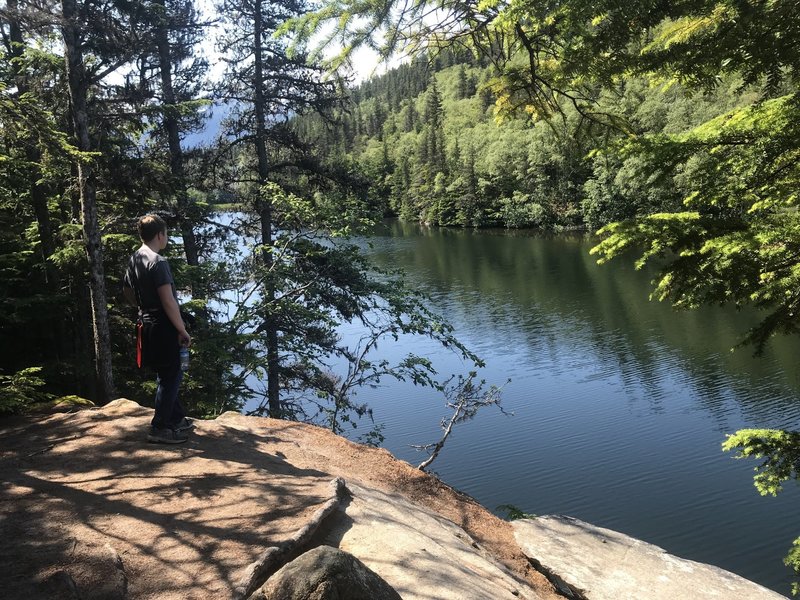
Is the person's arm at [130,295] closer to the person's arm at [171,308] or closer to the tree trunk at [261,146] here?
the person's arm at [171,308]

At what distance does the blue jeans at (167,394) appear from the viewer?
4910mm

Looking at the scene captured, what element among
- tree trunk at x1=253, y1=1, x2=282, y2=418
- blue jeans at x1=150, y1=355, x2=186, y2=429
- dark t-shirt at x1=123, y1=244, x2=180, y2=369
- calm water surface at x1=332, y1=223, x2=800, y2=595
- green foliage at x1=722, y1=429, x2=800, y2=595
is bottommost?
A: calm water surface at x1=332, y1=223, x2=800, y2=595

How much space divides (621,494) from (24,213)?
12.7 metres

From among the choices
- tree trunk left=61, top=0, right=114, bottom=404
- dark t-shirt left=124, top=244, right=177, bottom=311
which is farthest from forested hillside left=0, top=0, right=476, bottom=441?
dark t-shirt left=124, top=244, right=177, bottom=311

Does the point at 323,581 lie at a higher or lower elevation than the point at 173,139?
lower

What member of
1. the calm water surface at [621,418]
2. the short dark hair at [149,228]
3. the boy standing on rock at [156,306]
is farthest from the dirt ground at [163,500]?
the calm water surface at [621,418]

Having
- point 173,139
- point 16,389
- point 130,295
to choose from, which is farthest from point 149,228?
point 173,139

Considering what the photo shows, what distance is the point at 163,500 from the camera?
13.2 ft

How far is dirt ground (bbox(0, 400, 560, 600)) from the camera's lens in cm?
307

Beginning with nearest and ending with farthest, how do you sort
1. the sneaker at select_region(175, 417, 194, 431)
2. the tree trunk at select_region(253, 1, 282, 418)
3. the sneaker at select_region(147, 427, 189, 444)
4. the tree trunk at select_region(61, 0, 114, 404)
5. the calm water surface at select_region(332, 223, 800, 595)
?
the sneaker at select_region(147, 427, 189, 444)
the sneaker at select_region(175, 417, 194, 431)
the tree trunk at select_region(61, 0, 114, 404)
the calm water surface at select_region(332, 223, 800, 595)
the tree trunk at select_region(253, 1, 282, 418)

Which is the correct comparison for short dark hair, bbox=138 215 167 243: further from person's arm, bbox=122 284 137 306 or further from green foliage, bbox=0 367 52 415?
green foliage, bbox=0 367 52 415

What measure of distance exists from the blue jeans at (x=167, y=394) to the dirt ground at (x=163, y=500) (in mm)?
220

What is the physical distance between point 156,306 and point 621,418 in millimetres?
13605

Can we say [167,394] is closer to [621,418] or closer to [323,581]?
[323,581]
